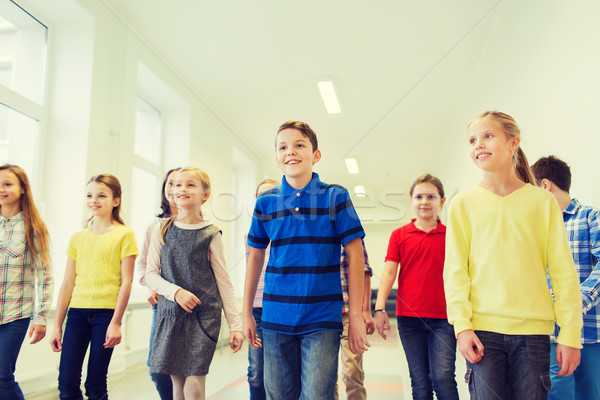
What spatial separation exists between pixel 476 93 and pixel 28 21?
301cm

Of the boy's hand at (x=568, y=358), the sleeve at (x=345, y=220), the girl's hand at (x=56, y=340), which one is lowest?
the girl's hand at (x=56, y=340)

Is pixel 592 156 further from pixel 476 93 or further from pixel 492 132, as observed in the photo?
pixel 476 93

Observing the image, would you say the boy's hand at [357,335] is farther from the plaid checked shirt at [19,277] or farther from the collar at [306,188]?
the plaid checked shirt at [19,277]

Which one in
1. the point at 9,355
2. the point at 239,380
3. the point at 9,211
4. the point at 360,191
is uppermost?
the point at 360,191

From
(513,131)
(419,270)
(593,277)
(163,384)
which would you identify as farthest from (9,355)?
(593,277)

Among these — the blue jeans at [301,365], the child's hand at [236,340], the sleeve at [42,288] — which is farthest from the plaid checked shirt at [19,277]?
the blue jeans at [301,365]

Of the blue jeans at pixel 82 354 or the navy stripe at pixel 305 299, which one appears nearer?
the navy stripe at pixel 305 299

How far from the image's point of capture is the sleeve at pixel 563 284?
837 mm

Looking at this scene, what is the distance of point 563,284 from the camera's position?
0.86 meters

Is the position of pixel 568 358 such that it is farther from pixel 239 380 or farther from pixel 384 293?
pixel 239 380

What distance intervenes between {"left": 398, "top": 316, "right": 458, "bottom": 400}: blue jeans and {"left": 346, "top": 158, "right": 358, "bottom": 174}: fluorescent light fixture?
12.0ft

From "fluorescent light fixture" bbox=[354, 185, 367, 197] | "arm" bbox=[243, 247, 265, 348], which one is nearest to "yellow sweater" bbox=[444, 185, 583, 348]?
"arm" bbox=[243, 247, 265, 348]

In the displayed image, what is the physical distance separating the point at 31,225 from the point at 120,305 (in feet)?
1.44

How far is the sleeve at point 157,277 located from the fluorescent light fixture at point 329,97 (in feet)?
7.47
